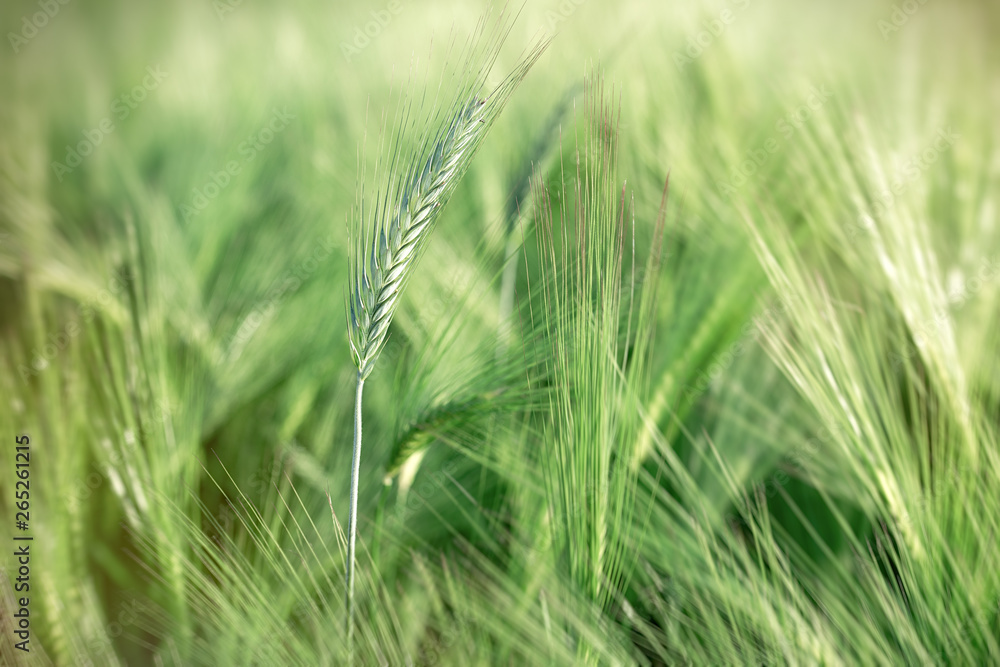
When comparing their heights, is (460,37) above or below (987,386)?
above

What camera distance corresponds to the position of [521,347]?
41 cm

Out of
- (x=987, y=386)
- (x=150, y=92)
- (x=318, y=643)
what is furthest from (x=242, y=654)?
(x=150, y=92)

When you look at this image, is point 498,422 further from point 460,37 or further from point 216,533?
point 460,37

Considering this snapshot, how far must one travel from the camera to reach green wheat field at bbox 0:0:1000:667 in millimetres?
393

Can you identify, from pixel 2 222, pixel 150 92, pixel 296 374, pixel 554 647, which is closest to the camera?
pixel 554 647

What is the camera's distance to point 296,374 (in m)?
0.65

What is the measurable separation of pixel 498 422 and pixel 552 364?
0.10 m

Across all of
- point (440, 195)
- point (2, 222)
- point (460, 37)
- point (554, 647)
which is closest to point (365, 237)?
point (440, 195)

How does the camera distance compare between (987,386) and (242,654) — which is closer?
(242,654)

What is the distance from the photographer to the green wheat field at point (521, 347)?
0.39m

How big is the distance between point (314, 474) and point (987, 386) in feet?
2.11

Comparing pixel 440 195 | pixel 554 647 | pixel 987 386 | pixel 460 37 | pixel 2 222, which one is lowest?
pixel 987 386

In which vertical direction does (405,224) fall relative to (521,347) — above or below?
above

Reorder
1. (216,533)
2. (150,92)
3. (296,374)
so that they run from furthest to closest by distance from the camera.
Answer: (150,92)
(296,374)
(216,533)
